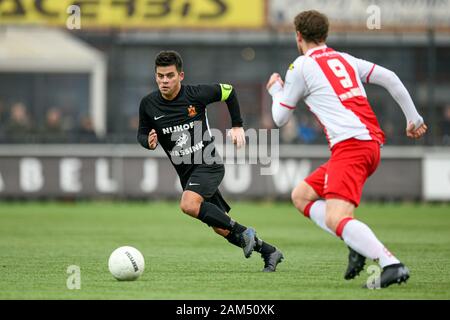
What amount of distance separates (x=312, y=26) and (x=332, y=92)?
0.53 m

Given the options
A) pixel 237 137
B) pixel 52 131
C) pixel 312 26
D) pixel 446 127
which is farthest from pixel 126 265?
pixel 446 127

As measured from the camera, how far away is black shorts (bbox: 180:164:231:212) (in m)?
9.54

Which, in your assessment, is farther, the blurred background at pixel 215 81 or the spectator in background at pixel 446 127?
the spectator in background at pixel 446 127

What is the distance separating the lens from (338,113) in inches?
314

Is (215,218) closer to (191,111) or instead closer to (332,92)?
(191,111)

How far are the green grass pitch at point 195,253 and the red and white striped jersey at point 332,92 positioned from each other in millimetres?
1259

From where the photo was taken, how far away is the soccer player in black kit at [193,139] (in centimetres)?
941

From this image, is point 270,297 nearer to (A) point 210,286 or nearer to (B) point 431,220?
(A) point 210,286

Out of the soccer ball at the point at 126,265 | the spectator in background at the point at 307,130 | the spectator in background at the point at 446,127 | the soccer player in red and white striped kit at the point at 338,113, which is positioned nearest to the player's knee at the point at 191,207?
the soccer ball at the point at 126,265

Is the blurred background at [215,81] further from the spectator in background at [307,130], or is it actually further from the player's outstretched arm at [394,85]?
the player's outstretched arm at [394,85]

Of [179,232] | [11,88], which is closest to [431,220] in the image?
[179,232]

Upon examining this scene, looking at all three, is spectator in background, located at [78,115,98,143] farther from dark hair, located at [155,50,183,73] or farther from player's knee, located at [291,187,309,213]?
player's knee, located at [291,187,309,213]

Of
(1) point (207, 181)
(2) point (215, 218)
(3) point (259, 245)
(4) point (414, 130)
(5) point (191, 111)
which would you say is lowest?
(3) point (259, 245)

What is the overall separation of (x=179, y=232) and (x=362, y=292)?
25.3 ft
